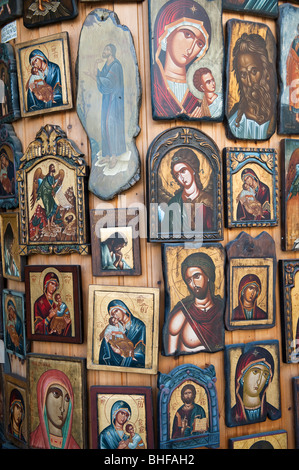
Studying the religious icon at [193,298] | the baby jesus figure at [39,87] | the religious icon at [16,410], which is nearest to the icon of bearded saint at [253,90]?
the religious icon at [193,298]

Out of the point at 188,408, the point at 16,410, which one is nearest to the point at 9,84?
the point at 16,410

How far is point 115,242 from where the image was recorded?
2.46 m

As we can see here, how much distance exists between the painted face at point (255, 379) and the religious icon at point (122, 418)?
560 mm

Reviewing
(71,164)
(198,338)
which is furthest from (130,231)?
(198,338)

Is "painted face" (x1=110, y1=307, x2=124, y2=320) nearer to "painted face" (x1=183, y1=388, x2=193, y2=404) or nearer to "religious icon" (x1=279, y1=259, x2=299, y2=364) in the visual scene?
"painted face" (x1=183, y1=388, x2=193, y2=404)

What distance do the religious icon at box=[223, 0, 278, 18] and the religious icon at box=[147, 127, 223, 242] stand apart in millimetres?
713

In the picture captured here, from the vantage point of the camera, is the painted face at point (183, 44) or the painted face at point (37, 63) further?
the painted face at point (37, 63)

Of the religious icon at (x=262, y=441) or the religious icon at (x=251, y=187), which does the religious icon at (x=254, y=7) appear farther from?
the religious icon at (x=262, y=441)

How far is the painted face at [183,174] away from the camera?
243 cm

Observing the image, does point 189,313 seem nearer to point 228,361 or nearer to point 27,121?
point 228,361

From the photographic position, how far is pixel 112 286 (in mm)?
2469

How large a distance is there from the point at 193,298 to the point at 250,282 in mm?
353

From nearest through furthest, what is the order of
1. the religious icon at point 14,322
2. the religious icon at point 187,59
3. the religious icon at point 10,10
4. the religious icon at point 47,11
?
the religious icon at point 187,59 → the religious icon at point 47,11 → the religious icon at point 10,10 → the religious icon at point 14,322

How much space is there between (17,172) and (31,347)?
1053 mm
